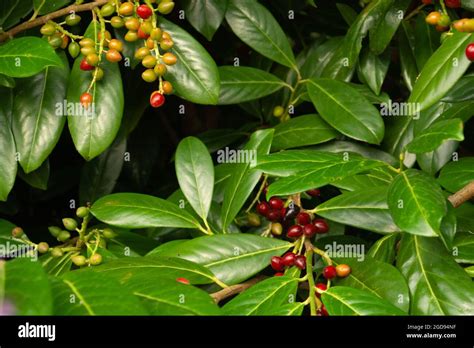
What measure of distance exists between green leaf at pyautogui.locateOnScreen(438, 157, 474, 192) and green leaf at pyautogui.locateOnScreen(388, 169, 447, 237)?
0.11m

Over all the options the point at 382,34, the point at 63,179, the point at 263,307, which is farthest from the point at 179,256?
the point at 63,179

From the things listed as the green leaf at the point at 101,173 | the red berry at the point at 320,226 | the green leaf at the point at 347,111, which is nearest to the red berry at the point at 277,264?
the red berry at the point at 320,226

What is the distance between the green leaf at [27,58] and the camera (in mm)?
1171

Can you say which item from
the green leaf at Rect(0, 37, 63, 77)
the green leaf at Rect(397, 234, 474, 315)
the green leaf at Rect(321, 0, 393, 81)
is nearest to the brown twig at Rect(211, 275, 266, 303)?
the green leaf at Rect(397, 234, 474, 315)

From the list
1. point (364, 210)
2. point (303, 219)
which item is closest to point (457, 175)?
point (364, 210)

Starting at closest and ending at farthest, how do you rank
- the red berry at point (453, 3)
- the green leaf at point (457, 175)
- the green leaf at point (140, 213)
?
1. the green leaf at point (457, 175)
2. the green leaf at point (140, 213)
3. the red berry at point (453, 3)

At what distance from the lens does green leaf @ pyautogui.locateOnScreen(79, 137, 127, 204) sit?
1.72m

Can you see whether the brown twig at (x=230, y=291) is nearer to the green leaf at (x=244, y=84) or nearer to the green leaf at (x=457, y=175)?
the green leaf at (x=457, y=175)

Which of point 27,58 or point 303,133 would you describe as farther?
point 303,133

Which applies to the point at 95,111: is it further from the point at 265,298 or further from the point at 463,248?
the point at 463,248

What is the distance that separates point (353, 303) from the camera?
0.95m

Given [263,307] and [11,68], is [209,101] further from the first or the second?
[263,307]

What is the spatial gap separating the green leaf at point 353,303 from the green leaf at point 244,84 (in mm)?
685

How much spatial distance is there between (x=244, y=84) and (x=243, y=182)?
37cm
